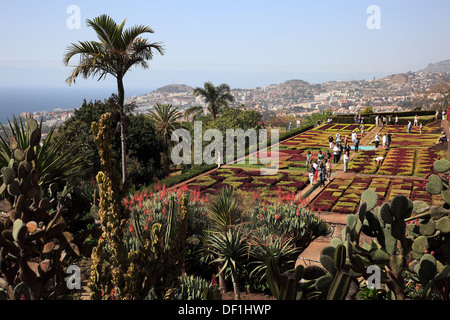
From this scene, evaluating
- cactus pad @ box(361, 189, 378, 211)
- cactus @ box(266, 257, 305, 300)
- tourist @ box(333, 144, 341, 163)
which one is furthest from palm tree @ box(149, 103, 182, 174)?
cactus @ box(266, 257, 305, 300)

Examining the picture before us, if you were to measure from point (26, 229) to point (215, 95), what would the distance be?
36507 millimetres

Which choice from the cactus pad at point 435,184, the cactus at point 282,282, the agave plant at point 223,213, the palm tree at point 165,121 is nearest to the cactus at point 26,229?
the cactus at point 282,282

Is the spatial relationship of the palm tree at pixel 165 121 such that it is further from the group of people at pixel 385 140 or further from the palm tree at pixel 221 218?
the palm tree at pixel 221 218

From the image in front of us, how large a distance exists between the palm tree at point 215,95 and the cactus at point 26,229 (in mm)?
35512

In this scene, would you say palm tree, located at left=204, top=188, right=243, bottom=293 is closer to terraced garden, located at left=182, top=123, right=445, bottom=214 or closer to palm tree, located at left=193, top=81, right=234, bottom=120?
terraced garden, located at left=182, top=123, right=445, bottom=214

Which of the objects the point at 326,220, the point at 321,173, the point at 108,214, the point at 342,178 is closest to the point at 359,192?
the point at 321,173

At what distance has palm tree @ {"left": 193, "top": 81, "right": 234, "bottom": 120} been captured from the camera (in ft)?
129

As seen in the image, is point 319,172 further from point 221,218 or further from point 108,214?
point 108,214

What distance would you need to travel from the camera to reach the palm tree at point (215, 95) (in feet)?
129

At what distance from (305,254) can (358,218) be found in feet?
23.9

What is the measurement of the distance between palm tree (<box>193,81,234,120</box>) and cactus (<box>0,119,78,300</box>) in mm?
35512

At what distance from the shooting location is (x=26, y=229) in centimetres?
368

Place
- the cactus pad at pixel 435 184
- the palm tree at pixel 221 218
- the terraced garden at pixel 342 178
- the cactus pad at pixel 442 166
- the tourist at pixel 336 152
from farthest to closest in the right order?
1. the tourist at pixel 336 152
2. the terraced garden at pixel 342 178
3. the palm tree at pixel 221 218
4. the cactus pad at pixel 442 166
5. the cactus pad at pixel 435 184

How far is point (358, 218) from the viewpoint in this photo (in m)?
3.92
